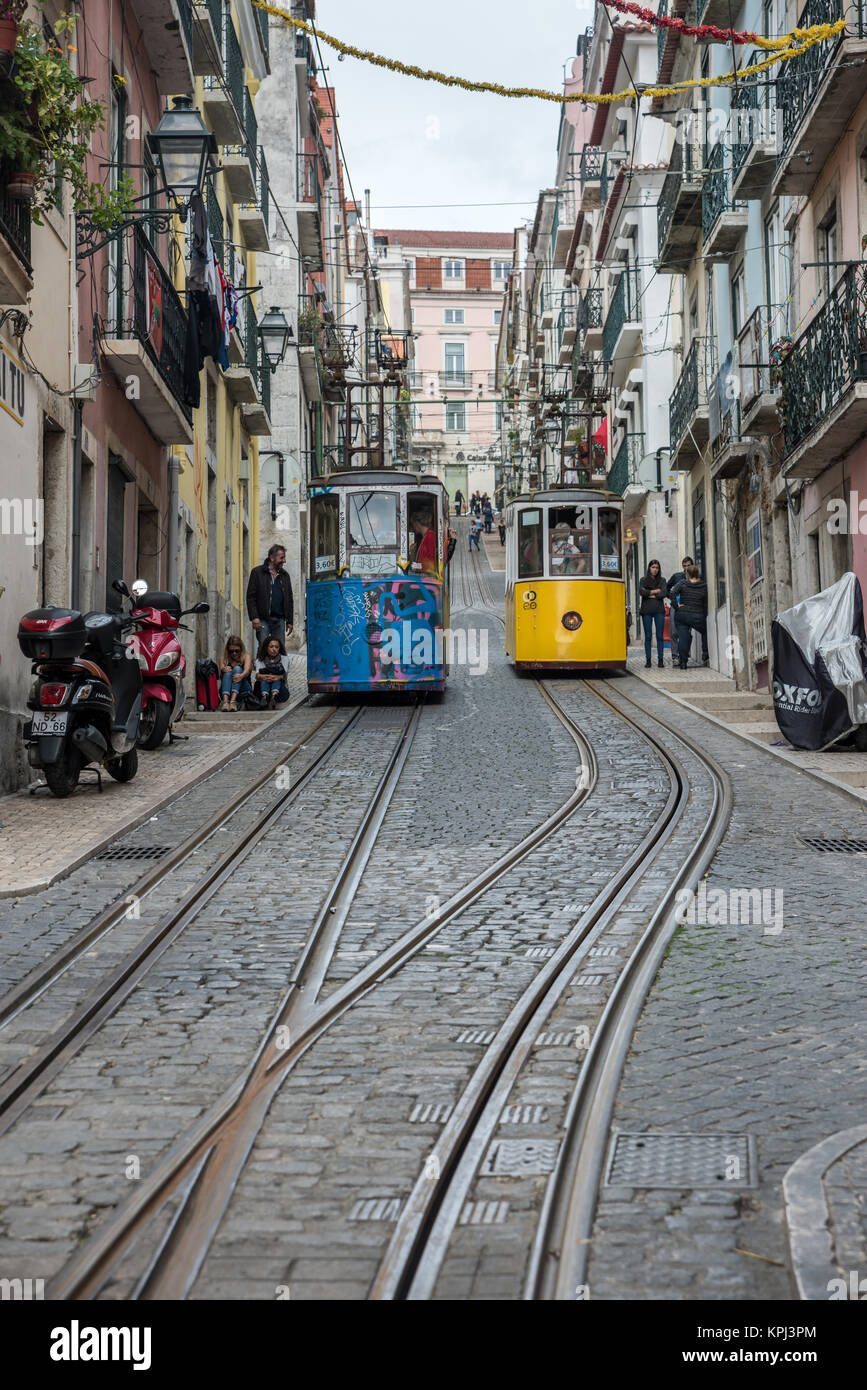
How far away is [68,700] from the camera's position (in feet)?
35.1

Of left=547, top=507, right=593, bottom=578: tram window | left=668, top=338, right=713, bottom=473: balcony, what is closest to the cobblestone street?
left=547, top=507, right=593, bottom=578: tram window

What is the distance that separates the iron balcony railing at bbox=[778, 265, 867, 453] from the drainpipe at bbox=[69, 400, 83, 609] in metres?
7.01

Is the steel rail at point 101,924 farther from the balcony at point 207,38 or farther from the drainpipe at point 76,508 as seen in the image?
the balcony at point 207,38

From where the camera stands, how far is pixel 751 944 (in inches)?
265

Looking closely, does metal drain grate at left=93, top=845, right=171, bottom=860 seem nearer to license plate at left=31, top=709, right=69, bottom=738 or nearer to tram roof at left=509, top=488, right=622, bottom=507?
license plate at left=31, top=709, right=69, bottom=738

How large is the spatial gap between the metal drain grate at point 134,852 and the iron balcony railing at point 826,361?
29.2 ft

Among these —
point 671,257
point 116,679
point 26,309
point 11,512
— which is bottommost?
point 116,679

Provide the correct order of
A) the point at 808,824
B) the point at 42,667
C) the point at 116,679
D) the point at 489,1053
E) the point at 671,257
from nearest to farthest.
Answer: the point at 489,1053 < the point at 808,824 < the point at 42,667 < the point at 116,679 < the point at 671,257

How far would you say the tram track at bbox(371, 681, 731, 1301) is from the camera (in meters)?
3.34

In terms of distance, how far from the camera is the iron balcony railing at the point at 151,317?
15.5 m

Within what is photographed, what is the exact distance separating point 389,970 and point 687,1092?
1.85 metres

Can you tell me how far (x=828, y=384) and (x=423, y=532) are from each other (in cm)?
498

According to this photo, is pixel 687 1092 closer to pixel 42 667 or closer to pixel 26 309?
pixel 42 667

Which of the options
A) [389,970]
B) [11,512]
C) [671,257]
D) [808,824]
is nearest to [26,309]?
[11,512]
